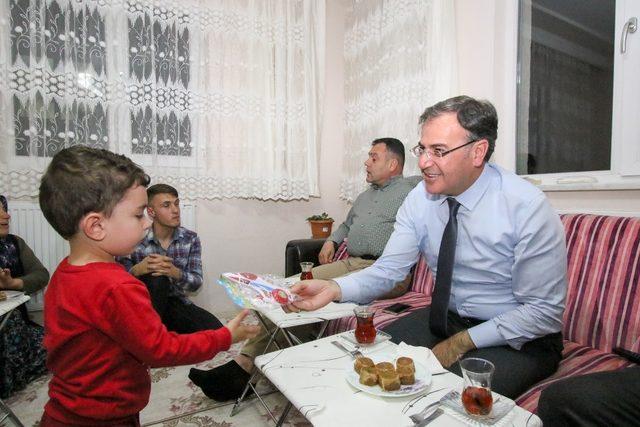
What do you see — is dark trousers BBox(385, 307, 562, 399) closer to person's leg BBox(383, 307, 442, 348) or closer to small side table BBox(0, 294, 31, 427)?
person's leg BBox(383, 307, 442, 348)

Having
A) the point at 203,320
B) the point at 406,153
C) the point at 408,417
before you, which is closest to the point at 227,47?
the point at 406,153

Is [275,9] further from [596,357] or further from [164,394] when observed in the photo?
[596,357]

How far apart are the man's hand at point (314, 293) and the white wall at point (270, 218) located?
209cm

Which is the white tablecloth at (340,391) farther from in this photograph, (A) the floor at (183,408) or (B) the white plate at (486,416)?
(A) the floor at (183,408)

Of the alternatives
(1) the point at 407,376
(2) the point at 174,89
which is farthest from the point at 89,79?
(1) the point at 407,376

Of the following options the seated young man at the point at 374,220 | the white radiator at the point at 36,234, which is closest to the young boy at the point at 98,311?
the seated young man at the point at 374,220

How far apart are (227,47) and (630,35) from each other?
2.65 meters

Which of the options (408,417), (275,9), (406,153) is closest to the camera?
(408,417)

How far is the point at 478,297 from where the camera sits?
1451mm

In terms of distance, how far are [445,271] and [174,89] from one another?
2.52m

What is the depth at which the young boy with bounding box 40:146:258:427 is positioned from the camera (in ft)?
2.97

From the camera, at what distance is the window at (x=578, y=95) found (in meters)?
1.88

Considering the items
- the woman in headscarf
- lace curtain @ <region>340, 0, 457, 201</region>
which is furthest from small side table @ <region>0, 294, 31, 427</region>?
lace curtain @ <region>340, 0, 457, 201</region>

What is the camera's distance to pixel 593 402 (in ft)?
3.20
